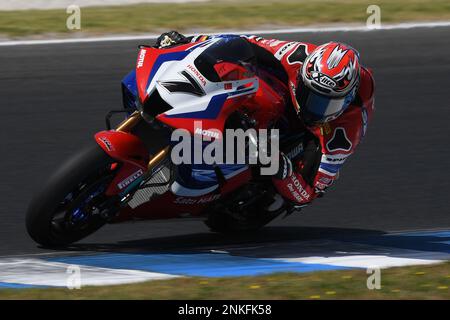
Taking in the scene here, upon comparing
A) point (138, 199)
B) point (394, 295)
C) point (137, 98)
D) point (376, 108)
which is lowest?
point (394, 295)

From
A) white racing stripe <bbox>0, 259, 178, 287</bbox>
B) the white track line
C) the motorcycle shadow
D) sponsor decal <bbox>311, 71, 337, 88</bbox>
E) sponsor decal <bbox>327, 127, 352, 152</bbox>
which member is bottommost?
white racing stripe <bbox>0, 259, 178, 287</bbox>

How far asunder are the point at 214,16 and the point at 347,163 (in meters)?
4.16

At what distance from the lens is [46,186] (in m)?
6.36

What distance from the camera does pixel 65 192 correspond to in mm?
6301

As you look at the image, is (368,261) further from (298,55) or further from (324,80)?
(298,55)

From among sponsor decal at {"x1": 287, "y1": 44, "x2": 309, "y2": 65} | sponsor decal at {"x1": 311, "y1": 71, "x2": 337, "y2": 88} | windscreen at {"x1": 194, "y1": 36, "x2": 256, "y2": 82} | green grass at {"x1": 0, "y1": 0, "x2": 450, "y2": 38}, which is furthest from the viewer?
green grass at {"x1": 0, "y1": 0, "x2": 450, "y2": 38}

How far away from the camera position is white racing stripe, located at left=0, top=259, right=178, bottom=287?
249 inches

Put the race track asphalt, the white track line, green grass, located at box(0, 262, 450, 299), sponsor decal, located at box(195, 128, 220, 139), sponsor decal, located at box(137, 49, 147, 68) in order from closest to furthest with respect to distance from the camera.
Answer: green grass, located at box(0, 262, 450, 299) → sponsor decal, located at box(195, 128, 220, 139) → sponsor decal, located at box(137, 49, 147, 68) → the race track asphalt → the white track line

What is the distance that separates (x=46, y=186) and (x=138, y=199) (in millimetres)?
546

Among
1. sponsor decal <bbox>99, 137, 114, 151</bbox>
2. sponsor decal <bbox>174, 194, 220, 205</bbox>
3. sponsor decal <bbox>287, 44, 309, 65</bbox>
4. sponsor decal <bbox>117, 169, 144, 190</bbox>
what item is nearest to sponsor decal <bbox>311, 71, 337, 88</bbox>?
sponsor decal <bbox>287, 44, 309, 65</bbox>

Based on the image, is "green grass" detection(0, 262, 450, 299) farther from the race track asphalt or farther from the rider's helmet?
the rider's helmet

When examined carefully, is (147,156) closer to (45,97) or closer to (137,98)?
(137,98)

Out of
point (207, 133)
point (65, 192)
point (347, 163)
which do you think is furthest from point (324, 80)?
point (347, 163)

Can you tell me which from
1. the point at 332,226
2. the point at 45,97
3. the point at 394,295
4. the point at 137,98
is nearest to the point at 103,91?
the point at 45,97
